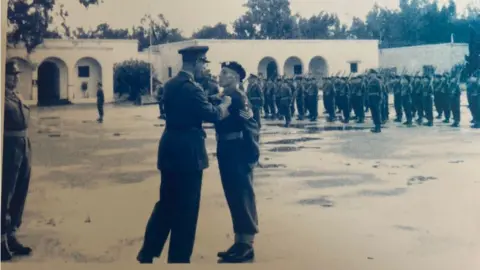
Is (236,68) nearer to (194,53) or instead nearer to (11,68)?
(194,53)

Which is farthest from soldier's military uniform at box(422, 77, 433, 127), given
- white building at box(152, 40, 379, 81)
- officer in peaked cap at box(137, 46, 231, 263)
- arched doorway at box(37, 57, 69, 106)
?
arched doorway at box(37, 57, 69, 106)

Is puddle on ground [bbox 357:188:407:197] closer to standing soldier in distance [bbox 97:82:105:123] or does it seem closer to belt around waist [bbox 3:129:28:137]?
standing soldier in distance [bbox 97:82:105:123]

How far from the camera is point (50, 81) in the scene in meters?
3.09

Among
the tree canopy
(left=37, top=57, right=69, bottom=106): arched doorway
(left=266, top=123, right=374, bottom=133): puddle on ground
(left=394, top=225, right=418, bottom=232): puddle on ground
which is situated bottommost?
(left=394, top=225, right=418, bottom=232): puddle on ground

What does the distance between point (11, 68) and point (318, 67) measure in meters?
1.70

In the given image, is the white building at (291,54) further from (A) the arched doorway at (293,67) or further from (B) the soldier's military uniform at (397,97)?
(B) the soldier's military uniform at (397,97)

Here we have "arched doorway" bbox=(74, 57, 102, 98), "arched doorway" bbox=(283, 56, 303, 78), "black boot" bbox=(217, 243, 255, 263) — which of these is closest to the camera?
"black boot" bbox=(217, 243, 255, 263)

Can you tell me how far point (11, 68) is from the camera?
307 cm

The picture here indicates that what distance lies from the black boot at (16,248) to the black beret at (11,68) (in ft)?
2.87

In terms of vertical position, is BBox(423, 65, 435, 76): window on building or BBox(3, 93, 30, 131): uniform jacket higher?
BBox(423, 65, 435, 76): window on building

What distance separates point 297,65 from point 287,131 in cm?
38

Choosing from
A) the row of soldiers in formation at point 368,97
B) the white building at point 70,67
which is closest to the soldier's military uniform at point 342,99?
the row of soldiers in formation at point 368,97

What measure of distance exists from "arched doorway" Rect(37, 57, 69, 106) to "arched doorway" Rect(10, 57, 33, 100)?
0.06 metres

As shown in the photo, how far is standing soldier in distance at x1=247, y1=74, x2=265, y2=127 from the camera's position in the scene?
3064 mm
